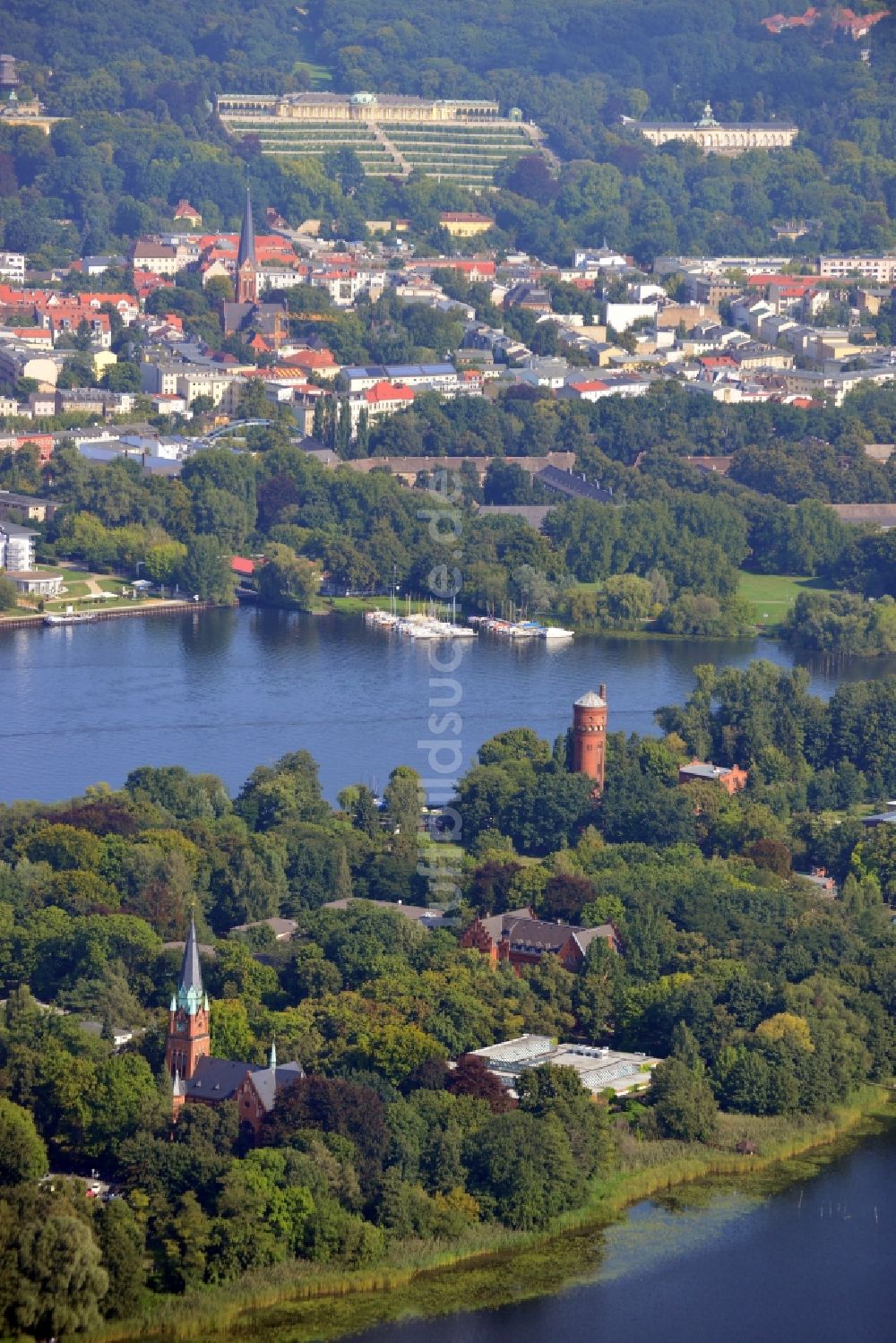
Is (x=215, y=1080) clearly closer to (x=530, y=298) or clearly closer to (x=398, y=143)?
(x=530, y=298)

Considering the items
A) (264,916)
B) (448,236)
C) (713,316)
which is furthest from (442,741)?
(448,236)

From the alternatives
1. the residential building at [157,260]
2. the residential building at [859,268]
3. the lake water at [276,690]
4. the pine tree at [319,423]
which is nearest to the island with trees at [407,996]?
the lake water at [276,690]

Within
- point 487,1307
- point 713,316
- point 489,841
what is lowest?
point 487,1307

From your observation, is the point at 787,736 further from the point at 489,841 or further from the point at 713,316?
the point at 713,316

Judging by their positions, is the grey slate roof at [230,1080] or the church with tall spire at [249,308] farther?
the church with tall spire at [249,308]

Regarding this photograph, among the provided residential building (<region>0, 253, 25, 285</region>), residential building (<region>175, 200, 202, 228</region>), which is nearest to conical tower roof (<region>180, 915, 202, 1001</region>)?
residential building (<region>0, 253, 25, 285</region>)

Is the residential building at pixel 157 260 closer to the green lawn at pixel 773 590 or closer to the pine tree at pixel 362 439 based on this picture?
the pine tree at pixel 362 439
